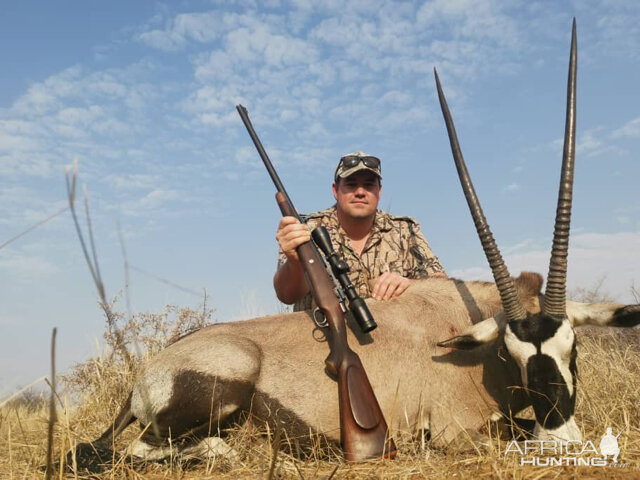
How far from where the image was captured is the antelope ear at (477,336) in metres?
4.22

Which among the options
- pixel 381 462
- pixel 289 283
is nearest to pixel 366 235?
pixel 289 283

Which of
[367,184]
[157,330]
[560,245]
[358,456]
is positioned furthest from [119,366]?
[560,245]

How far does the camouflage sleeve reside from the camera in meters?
6.82

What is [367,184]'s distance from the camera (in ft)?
23.2

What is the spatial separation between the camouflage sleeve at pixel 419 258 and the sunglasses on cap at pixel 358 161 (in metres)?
1.02

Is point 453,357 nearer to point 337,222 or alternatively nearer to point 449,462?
point 449,462

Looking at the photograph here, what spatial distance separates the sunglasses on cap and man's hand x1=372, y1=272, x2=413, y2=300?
215 cm

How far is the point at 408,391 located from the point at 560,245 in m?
1.62

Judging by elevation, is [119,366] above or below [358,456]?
above

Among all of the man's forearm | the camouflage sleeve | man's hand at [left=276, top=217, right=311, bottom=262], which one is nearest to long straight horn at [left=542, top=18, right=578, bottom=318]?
man's hand at [left=276, top=217, right=311, bottom=262]

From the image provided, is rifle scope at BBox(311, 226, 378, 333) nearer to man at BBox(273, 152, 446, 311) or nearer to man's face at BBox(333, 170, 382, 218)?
man at BBox(273, 152, 446, 311)

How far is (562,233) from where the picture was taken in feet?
13.3

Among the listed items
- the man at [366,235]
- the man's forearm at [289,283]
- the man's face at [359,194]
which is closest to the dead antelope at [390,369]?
the man's forearm at [289,283]

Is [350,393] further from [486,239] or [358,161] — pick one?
[358,161]
